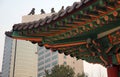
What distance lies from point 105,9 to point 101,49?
1.58 m

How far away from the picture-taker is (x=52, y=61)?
→ 95.6 m

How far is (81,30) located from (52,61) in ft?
296

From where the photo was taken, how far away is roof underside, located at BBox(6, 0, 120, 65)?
5.12 m

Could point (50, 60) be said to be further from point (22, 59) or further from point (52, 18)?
point (52, 18)

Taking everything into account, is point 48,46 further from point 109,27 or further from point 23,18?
point 23,18

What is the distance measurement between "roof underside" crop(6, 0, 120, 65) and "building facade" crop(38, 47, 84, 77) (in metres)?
81.5

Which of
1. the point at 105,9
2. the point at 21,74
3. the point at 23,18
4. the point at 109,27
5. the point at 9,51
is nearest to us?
the point at 105,9

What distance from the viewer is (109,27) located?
5699 mm

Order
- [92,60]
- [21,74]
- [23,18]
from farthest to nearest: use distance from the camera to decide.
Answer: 1. [21,74]
2. [23,18]
3. [92,60]

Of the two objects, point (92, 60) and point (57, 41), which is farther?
point (92, 60)

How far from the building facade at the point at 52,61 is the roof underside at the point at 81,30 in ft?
267

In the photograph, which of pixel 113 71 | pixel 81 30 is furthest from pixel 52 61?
pixel 81 30

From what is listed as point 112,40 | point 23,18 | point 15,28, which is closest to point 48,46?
point 15,28

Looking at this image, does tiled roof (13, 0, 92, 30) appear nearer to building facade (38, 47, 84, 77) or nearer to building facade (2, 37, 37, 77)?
building facade (38, 47, 84, 77)
